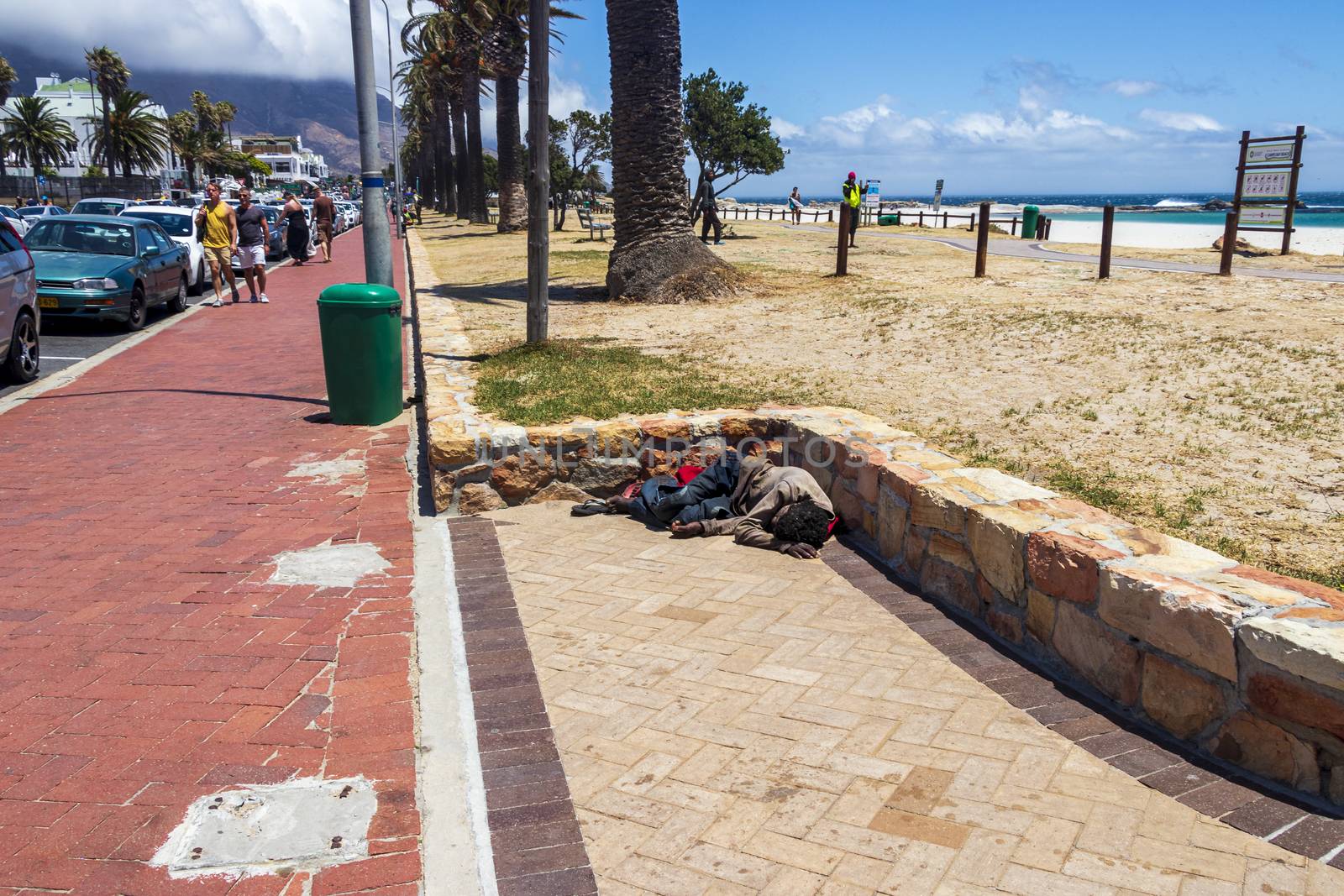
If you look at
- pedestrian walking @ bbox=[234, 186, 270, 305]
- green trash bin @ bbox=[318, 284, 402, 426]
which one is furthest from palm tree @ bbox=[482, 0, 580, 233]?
green trash bin @ bbox=[318, 284, 402, 426]

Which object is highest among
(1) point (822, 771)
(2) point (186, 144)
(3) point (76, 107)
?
(3) point (76, 107)

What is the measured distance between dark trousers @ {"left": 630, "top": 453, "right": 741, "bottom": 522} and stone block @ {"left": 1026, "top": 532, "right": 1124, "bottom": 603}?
2202 millimetres

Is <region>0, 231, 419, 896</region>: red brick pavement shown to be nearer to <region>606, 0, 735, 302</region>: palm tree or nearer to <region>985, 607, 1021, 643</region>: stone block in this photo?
<region>985, 607, 1021, 643</region>: stone block

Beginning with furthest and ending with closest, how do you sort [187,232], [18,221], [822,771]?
[18,221], [187,232], [822,771]

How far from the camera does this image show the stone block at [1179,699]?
3.40 metres

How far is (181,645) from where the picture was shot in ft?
13.7

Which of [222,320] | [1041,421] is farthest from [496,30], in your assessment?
[1041,421]

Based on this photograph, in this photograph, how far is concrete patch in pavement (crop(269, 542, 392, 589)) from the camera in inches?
194

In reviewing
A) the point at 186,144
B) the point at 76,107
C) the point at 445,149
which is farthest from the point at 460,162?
the point at 76,107

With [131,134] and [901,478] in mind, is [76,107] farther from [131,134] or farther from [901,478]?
[901,478]

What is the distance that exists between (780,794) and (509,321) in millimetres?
9960

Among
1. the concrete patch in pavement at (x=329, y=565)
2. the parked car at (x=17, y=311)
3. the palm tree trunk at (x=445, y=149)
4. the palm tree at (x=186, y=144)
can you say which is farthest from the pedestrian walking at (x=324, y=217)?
the palm tree at (x=186, y=144)

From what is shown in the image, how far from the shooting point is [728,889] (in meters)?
2.80

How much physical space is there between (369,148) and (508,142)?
2391cm
